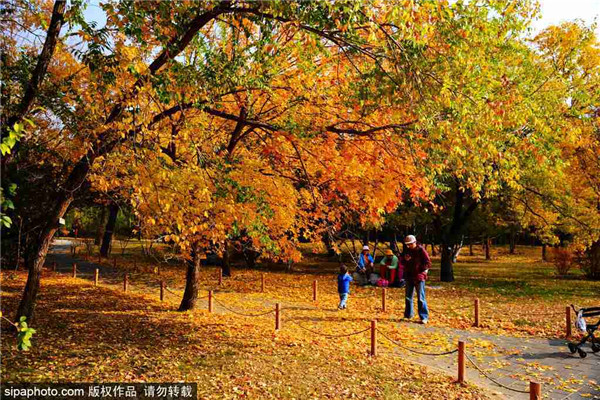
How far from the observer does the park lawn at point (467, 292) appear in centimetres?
1210

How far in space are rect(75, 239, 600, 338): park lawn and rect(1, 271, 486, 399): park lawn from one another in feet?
6.19

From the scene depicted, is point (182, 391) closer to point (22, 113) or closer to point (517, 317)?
point (22, 113)

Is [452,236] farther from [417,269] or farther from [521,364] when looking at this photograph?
[521,364]

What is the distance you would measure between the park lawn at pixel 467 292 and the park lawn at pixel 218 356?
189cm

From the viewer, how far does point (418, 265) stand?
37.1 feet

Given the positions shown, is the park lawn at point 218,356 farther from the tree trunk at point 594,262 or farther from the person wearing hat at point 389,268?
the tree trunk at point 594,262

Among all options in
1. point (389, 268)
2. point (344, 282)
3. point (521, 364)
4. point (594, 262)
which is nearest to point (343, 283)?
point (344, 282)

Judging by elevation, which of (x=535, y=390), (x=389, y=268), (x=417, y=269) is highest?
(x=417, y=269)

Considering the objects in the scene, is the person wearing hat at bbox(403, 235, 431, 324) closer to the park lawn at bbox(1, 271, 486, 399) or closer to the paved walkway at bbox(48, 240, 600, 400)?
the paved walkway at bbox(48, 240, 600, 400)

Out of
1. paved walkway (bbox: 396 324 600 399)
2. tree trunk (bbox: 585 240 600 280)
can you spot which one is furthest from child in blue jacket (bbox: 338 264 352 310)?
tree trunk (bbox: 585 240 600 280)

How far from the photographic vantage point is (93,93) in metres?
9.01

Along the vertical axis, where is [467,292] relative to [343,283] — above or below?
below

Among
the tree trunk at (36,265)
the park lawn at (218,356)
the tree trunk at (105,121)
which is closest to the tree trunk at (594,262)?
the park lawn at (218,356)

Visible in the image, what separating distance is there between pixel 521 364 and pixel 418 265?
3.61m
